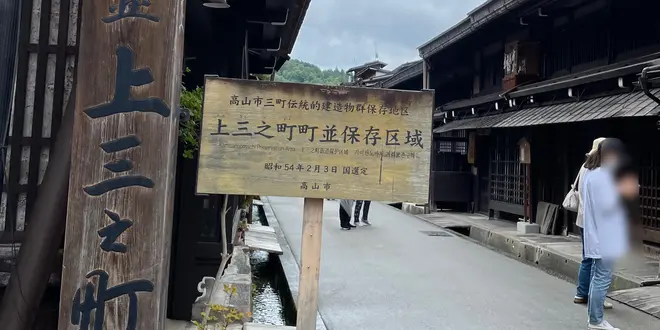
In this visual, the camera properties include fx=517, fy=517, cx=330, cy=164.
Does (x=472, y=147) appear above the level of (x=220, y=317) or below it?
above

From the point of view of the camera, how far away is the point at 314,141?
3854 mm

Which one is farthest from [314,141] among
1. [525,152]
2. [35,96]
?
[525,152]

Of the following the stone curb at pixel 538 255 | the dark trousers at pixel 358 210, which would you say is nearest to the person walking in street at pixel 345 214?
the dark trousers at pixel 358 210

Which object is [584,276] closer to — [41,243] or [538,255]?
[538,255]

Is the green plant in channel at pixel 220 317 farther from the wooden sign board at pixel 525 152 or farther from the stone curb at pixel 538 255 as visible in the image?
the wooden sign board at pixel 525 152

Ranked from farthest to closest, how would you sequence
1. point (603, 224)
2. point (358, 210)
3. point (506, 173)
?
point (506, 173) → point (358, 210) → point (603, 224)

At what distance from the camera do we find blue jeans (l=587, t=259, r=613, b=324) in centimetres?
574

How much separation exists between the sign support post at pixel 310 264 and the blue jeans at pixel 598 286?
3.56m

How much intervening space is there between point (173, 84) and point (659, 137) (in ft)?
30.8

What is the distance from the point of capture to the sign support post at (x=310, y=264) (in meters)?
3.98

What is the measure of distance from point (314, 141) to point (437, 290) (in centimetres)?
498

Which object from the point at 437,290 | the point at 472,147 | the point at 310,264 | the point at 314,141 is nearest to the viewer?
the point at 314,141

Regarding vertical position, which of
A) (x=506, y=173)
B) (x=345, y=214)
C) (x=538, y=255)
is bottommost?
(x=538, y=255)

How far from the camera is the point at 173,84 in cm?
324
